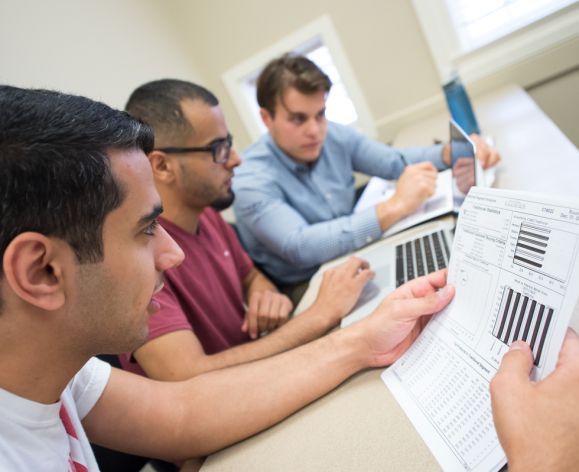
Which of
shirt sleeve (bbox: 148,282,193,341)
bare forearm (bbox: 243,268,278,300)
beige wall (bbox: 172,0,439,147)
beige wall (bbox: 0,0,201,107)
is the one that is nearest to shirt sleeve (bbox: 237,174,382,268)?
bare forearm (bbox: 243,268,278,300)

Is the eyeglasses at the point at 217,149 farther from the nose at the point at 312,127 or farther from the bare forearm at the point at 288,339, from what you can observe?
the bare forearm at the point at 288,339

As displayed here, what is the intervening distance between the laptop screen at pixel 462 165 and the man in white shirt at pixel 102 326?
42 cm

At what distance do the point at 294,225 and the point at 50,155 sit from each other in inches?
34.6

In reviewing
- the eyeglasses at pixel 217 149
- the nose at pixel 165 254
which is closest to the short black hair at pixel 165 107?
the eyeglasses at pixel 217 149

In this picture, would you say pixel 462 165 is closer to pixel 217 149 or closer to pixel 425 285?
pixel 425 285

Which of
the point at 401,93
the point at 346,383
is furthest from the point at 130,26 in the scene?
the point at 346,383

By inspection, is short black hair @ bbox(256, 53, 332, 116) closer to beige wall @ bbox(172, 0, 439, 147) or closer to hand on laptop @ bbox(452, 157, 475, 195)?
hand on laptop @ bbox(452, 157, 475, 195)

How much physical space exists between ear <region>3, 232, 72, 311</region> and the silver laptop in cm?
53

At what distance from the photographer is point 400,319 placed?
0.61 meters

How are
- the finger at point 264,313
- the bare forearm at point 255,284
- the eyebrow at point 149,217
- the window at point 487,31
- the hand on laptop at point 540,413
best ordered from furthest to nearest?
1. the window at point 487,31
2. the bare forearm at point 255,284
3. the finger at point 264,313
4. the eyebrow at point 149,217
5. the hand on laptop at point 540,413

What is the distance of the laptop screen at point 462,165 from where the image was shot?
0.92 metres

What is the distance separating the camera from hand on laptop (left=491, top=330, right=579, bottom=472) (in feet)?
1.08

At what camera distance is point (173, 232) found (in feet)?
3.54

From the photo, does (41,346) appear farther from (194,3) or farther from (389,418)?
(194,3)
